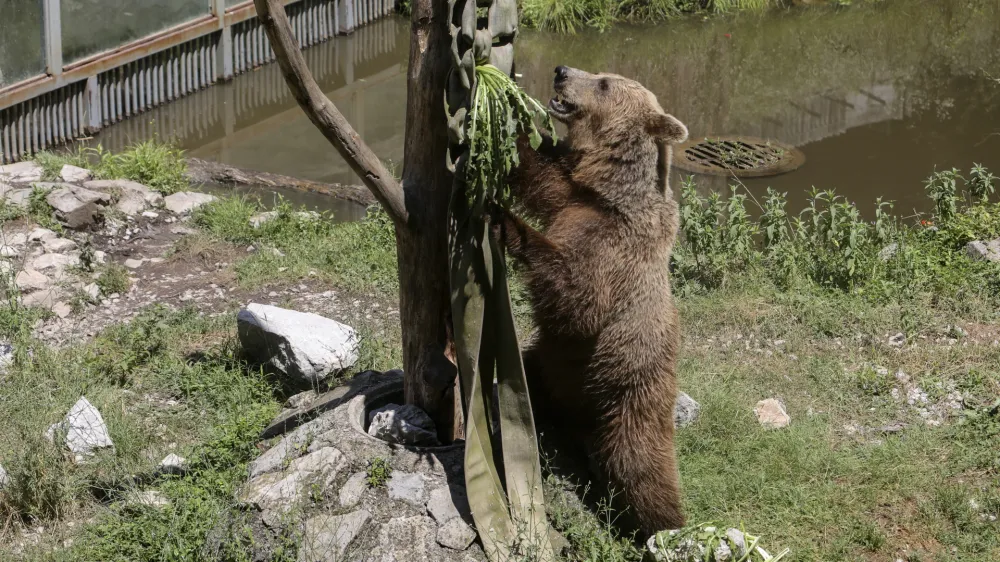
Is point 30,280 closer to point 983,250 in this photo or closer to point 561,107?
point 561,107

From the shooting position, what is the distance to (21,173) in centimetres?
778

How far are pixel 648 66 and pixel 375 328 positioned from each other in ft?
25.2

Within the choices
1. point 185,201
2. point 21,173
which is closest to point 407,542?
point 185,201

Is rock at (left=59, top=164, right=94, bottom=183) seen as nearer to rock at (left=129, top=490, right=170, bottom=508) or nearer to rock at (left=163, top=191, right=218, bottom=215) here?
rock at (left=163, top=191, right=218, bottom=215)

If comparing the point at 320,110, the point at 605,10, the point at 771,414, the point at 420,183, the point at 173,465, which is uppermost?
the point at 320,110

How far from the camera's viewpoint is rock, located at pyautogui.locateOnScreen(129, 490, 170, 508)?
4.16m

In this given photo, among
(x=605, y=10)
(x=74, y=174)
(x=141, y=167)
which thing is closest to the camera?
(x=74, y=174)

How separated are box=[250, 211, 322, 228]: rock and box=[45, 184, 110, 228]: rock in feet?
3.48

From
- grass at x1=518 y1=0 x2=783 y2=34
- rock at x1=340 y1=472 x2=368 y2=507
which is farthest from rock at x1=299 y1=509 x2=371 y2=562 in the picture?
grass at x1=518 y1=0 x2=783 y2=34

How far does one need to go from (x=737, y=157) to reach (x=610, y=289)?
19.0 feet

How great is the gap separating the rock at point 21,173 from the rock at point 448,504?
5.02 metres

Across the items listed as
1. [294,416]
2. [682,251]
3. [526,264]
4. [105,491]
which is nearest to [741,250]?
[682,251]

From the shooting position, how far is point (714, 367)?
5.95 meters

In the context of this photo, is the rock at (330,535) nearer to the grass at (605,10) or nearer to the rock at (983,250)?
the rock at (983,250)
